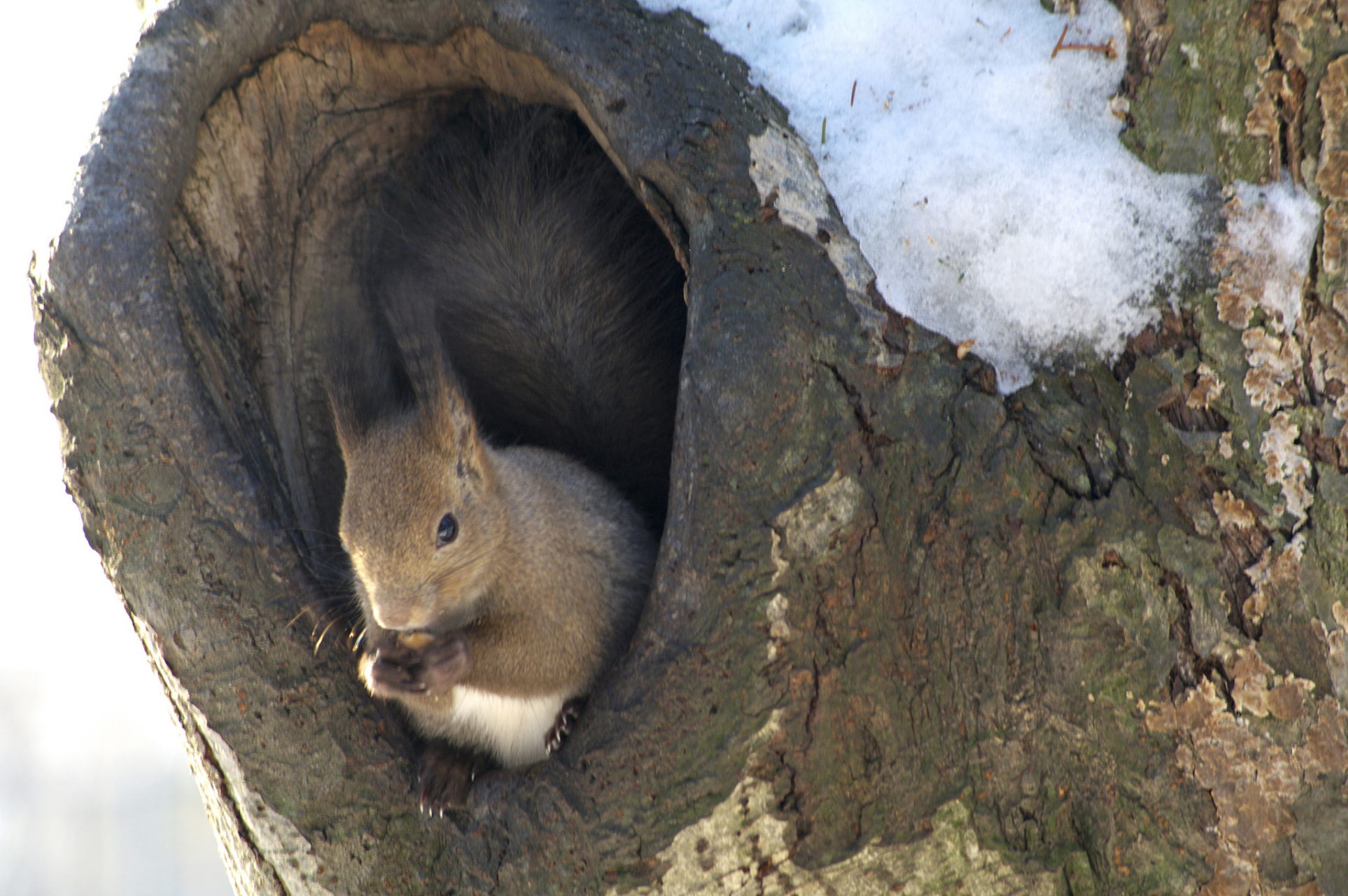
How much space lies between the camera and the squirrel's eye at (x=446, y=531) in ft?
5.17

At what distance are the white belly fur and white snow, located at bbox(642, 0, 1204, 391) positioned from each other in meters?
0.99

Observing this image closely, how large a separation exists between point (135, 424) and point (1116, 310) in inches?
53.4

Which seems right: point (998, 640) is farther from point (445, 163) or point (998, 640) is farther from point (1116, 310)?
point (445, 163)

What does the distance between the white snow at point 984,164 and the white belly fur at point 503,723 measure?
0.99 meters

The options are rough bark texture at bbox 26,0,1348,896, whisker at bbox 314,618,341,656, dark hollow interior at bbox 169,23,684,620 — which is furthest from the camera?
dark hollow interior at bbox 169,23,684,620

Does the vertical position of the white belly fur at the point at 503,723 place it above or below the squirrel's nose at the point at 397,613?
below

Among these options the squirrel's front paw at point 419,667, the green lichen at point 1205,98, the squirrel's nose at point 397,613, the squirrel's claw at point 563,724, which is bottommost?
the squirrel's claw at point 563,724

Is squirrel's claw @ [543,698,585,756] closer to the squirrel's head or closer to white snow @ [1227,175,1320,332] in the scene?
the squirrel's head

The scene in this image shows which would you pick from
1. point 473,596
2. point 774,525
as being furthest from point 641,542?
point 774,525

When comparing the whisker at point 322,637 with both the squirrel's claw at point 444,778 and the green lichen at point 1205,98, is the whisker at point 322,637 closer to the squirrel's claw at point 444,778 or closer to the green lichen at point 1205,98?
the squirrel's claw at point 444,778

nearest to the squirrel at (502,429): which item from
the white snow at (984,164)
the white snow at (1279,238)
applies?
the white snow at (984,164)

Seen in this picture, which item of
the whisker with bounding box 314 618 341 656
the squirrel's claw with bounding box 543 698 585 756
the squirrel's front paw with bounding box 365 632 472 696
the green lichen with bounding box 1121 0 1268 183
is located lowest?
the squirrel's claw with bounding box 543 698 585 756

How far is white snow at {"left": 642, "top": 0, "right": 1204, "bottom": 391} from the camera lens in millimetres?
1290

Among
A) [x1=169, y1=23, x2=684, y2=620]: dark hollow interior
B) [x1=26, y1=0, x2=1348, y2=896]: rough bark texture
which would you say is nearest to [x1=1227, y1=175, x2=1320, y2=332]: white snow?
[x1=26, y1=0, x2=1348, y2=896]: rough bark texture
